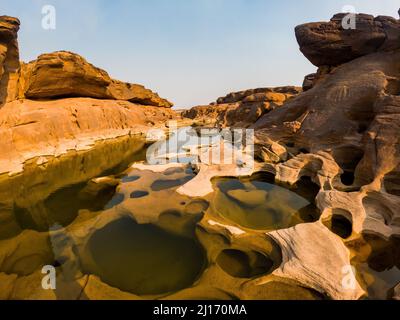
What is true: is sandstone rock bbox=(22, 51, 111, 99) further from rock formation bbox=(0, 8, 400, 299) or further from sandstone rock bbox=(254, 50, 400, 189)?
sandstone rock bbox=(254, 50, 400, 189)

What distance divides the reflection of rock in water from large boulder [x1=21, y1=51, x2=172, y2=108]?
8875 mm

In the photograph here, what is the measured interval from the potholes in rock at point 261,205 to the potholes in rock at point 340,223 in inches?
20.0

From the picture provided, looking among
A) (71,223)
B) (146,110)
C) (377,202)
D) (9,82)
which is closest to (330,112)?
(377,202)

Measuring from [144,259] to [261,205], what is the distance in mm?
4975

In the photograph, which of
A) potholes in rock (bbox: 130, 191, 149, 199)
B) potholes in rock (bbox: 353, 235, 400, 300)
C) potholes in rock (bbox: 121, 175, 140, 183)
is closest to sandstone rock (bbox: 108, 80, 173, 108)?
potholes in rock (bbox: 121, 175, 140, 183)

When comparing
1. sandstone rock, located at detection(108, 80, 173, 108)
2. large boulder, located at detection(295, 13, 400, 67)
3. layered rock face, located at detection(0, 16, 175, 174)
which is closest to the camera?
layered rock face, located at detection(0, 16, 175, 174)

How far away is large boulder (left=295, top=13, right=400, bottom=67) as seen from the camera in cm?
1728

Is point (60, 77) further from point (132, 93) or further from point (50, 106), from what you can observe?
point (132, 93)

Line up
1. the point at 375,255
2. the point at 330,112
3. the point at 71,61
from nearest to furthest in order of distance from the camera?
1. the point at 375,255
2. the point at 330,112
3. the point at 71,61

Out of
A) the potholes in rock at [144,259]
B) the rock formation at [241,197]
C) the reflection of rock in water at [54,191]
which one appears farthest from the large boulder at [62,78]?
the potholes in rock at [144,259]

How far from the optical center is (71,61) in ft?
77.0

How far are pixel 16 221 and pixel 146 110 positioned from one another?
118 feet

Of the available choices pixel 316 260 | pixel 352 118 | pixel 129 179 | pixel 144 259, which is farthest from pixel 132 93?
pixel 316 260
